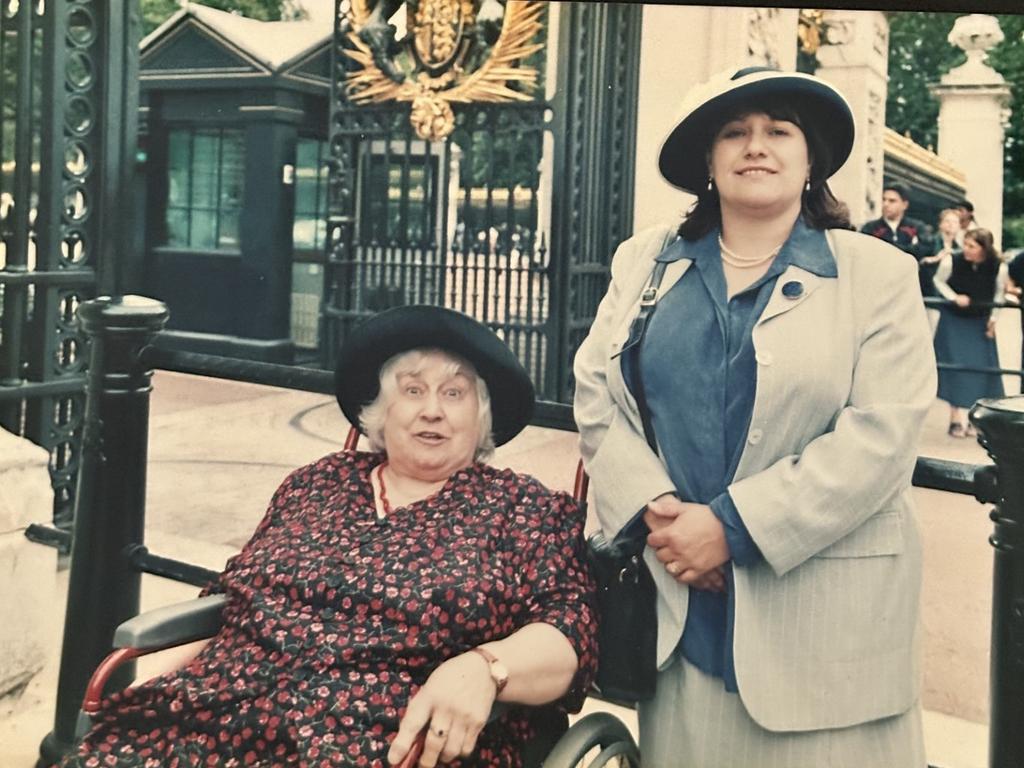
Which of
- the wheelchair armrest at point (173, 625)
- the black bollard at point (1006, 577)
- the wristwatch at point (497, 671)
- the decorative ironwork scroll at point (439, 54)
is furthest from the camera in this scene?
the decorative ironwork scroll at point (439, 54)

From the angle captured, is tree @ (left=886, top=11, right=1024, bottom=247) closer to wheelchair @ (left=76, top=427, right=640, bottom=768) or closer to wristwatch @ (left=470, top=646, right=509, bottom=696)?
wheelchair @ (left=76, top=427, right=640, bottom=768)

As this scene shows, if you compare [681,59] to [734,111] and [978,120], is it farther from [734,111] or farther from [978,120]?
[978,120]

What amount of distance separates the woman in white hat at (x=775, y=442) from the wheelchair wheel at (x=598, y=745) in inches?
3.6

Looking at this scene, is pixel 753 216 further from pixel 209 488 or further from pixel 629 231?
pixel 209 488

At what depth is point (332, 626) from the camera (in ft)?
5.45

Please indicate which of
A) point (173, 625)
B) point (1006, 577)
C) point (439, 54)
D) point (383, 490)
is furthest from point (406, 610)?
point (439, 54)

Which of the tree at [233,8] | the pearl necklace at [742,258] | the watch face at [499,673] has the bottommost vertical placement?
the watch face at [499,673]

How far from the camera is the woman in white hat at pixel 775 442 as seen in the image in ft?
5.14

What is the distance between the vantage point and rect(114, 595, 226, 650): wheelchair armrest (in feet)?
5.61

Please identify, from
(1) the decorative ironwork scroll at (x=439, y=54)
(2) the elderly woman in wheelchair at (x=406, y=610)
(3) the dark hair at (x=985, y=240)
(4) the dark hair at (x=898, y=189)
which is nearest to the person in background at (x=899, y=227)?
(4) the dark hair at (x=898, y=189)

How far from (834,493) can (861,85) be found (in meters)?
0.61

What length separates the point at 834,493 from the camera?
1565 millimetres

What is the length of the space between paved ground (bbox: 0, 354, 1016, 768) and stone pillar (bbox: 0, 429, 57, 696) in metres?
0.03

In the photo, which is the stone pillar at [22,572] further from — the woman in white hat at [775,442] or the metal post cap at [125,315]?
the woman in white hat at [775,442]
